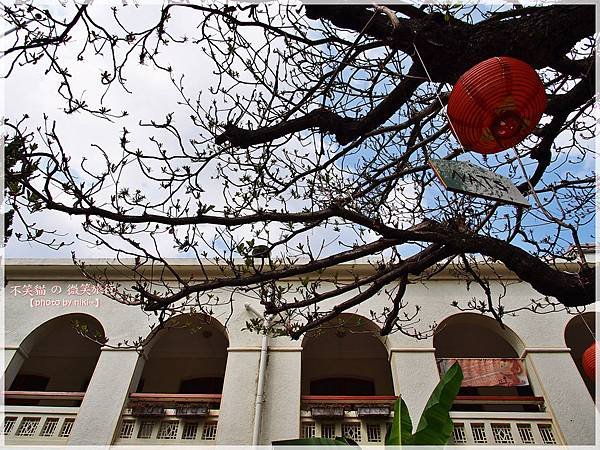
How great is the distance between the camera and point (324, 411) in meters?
7.02

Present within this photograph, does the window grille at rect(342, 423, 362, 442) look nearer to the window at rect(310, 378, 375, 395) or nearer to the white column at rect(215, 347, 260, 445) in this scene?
the white column at rect(215, 347, 260, 445)

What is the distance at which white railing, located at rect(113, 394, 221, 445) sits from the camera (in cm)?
690

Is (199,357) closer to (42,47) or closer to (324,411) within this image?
(324,411)

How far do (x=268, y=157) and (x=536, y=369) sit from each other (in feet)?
18.6

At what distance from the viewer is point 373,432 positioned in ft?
23.0

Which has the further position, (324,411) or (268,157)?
(324,411)

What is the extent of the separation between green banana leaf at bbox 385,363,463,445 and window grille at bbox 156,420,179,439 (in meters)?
4.87

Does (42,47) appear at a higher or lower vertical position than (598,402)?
higher

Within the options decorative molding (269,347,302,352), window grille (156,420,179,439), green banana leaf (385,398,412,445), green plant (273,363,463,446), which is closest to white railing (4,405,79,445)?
window grille (156,420,179,439)

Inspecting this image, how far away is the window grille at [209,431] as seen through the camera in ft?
22.7

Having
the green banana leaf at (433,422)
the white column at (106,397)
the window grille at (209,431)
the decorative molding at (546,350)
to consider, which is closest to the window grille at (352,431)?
the window grille at (209,431)

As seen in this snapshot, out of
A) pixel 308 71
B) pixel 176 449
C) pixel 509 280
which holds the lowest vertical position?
pixel 176 449

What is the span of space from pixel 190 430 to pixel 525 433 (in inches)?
198

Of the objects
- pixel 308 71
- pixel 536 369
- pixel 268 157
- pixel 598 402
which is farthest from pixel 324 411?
pixel 308 71
